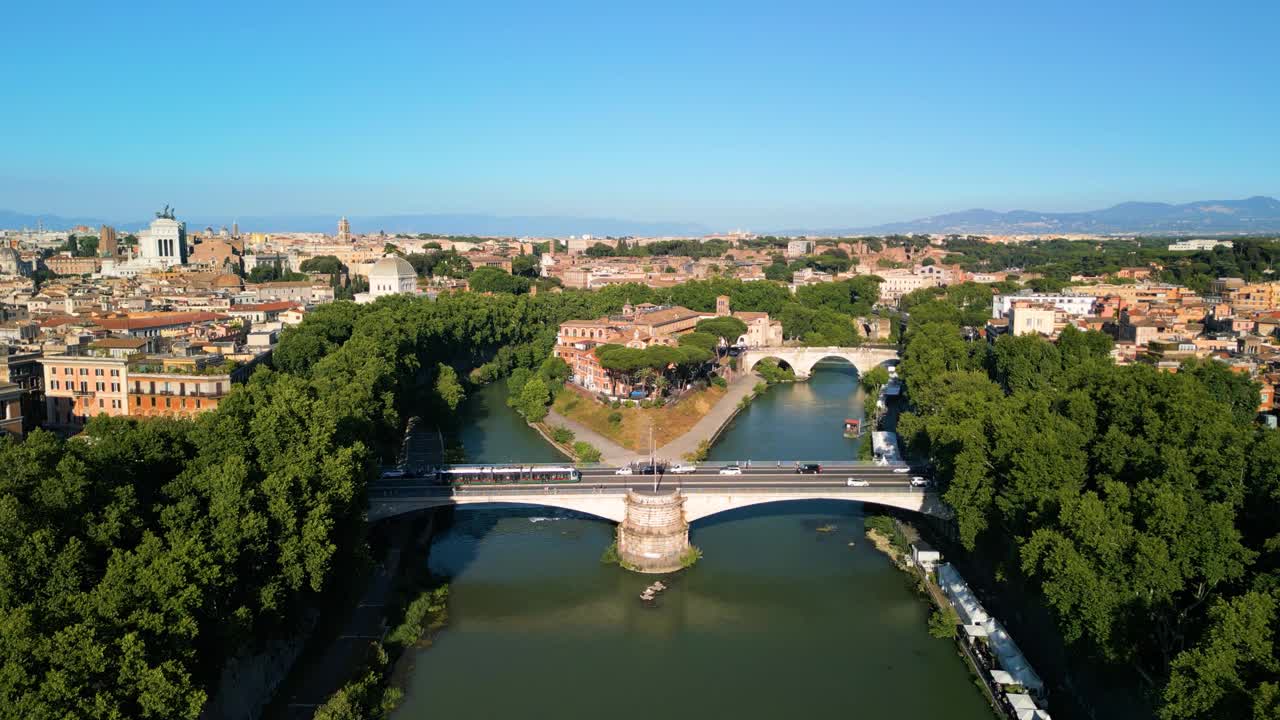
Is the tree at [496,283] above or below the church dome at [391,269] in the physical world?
below

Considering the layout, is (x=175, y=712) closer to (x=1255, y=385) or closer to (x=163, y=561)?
(x=163, y=561)

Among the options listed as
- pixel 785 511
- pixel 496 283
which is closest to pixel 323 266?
pixel 496 283

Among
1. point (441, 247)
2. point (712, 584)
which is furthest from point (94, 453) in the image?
point (441, 247)

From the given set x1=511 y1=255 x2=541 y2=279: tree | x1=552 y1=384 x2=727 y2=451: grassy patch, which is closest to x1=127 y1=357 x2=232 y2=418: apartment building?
x1=552 y1=384 x2=727 y2=451: grassy patch

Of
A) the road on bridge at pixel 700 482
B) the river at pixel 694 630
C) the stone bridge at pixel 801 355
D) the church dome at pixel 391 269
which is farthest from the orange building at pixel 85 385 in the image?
the church dome at pixel 391 269

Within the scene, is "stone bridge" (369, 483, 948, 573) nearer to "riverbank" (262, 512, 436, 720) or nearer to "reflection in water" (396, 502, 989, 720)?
"reflection in water" (396, 502, 989, 720)

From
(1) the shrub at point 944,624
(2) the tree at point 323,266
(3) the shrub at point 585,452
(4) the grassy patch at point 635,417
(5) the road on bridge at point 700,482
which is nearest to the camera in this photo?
(1) the shrub at point 944,624

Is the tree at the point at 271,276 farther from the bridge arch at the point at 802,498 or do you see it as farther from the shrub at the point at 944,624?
the shrub at the point at 944,624
